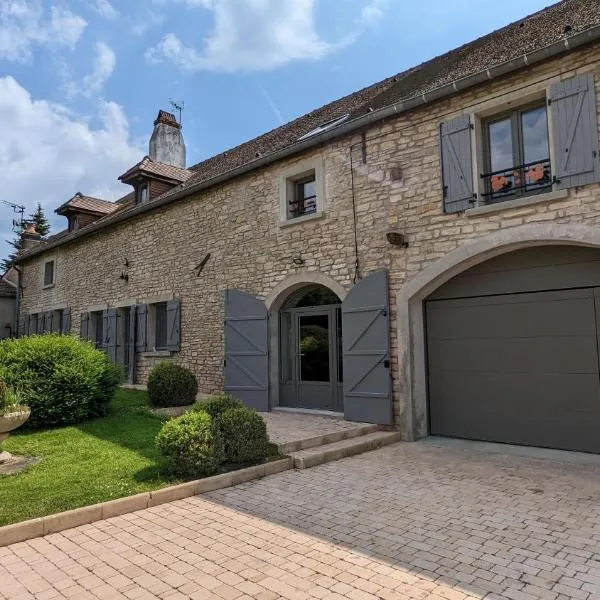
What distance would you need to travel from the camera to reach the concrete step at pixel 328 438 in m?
6.02

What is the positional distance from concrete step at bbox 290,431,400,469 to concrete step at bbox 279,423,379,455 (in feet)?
0.20

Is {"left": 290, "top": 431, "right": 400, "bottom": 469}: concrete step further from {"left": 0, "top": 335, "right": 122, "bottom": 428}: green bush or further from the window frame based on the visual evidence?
the window frame

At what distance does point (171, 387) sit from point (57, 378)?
72.8 inches

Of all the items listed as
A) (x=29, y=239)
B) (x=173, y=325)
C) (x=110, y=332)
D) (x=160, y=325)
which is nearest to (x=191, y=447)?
(x=173, y=325)

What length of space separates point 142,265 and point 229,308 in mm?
3815

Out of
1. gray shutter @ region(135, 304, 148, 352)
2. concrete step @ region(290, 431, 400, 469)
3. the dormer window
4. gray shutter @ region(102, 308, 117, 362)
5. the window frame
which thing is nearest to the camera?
concrete step @ region(290, 431, 400, 469)

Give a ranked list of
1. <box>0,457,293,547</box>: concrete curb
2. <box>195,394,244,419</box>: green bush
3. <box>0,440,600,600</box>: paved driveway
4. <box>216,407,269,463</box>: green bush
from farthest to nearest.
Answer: <box>195,394,244,419</box>: green bush, <box>216,407,269,463</box>: green bush, <box>0,457,293,547</box>: concrete curb, <box>0,440,600,600</box>: paved driveway

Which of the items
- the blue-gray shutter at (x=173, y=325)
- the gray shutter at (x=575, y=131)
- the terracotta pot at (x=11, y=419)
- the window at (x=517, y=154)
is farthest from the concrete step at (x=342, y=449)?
the blue-gray shutter at (x=173, y=325)

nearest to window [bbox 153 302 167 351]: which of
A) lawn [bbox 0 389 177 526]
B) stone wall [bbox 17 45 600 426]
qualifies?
stone wall [bbox 17 45 600 426]

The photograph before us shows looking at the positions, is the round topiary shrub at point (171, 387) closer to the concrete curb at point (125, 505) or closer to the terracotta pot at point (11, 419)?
the terracotta pot at point (11, 419)

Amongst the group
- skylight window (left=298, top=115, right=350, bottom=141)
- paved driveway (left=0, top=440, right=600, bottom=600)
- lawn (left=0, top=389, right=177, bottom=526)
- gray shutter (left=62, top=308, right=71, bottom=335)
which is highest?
skylight window (left=298, top=115, right=350, bottom=141)

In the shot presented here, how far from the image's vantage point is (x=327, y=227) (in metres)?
8.26

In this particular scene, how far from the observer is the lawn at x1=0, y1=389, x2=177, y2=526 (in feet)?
13.9

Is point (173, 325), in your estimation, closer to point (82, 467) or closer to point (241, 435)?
point (82, 467)
